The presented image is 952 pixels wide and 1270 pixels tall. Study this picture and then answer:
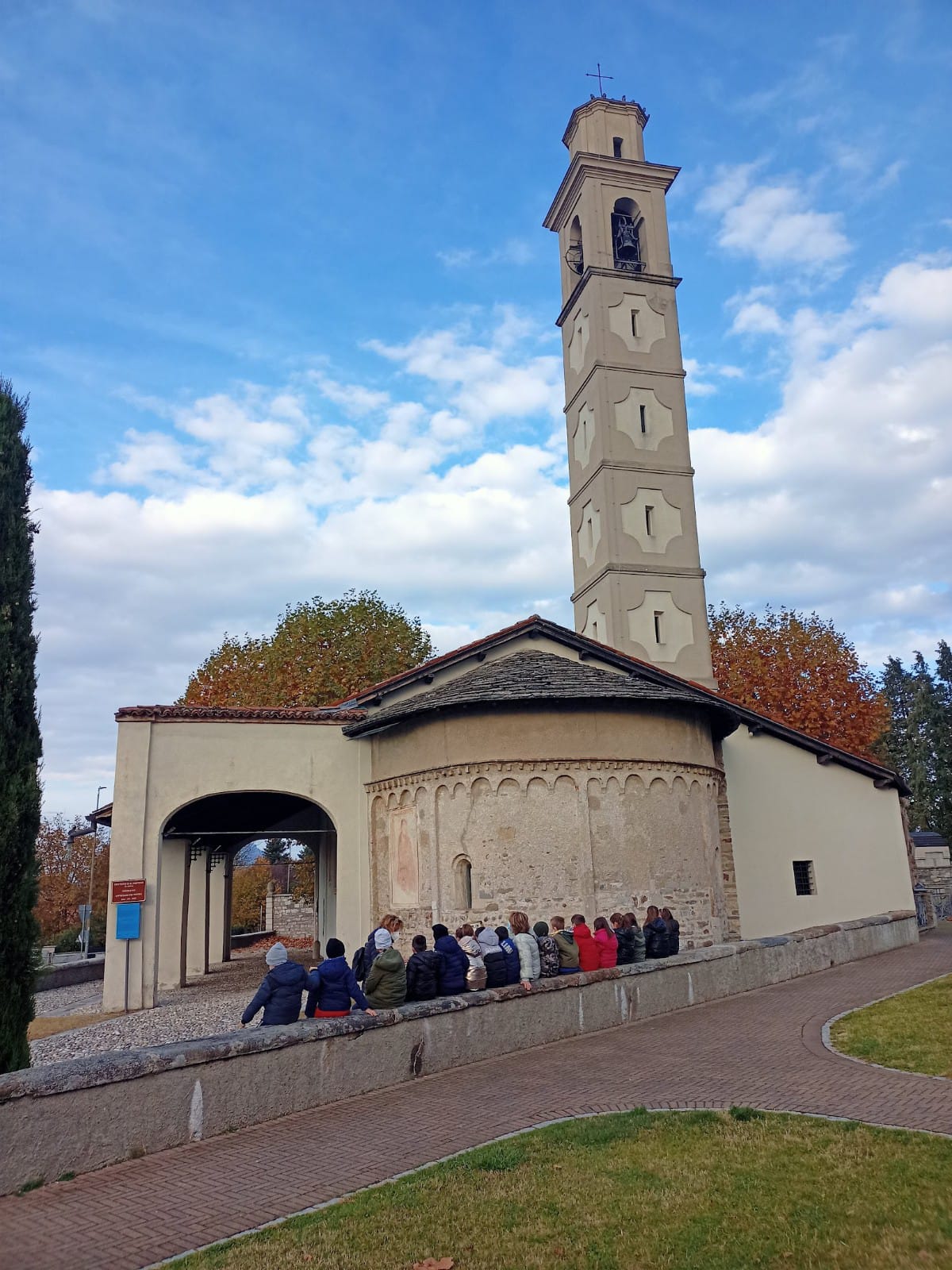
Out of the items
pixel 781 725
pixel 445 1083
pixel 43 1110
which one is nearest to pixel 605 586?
pixel 781 725

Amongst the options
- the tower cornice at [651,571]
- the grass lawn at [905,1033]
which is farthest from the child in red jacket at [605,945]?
the tower cornice at [651,571]

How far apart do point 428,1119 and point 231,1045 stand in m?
1.84

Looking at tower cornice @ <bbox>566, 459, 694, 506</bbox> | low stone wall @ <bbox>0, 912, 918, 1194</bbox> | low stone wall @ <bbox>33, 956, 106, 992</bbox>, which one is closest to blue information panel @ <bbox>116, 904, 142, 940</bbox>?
low stone wall @ <bbox>33, 956, 106, 992</bbox>

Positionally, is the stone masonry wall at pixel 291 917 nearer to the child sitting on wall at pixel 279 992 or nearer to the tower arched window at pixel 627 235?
the tower arched window at pixel 627 235

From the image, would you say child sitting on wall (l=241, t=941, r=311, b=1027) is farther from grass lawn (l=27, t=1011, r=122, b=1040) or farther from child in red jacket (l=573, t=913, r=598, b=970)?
grass lawn (l=27, t=1011, r=122, b=1040)

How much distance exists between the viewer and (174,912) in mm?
21641

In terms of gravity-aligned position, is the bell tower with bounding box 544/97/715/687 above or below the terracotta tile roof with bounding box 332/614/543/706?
above

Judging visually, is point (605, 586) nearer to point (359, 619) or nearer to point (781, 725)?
point (781, 725)

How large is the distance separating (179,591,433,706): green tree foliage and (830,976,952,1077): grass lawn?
28.8m

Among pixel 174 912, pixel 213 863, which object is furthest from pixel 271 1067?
pixel 213 863

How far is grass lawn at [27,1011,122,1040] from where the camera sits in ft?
49.5

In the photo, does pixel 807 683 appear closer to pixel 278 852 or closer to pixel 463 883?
pixel 463 883

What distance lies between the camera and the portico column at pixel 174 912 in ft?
67.8

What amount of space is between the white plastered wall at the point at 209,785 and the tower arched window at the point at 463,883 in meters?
3.17
